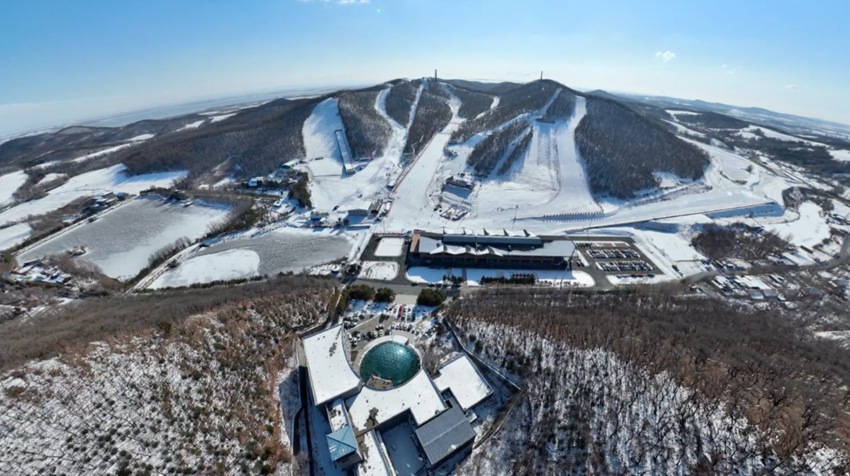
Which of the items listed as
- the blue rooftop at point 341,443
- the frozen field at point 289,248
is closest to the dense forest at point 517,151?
the frozen field at point 289,248

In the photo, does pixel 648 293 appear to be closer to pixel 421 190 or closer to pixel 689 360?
pixel 689 360

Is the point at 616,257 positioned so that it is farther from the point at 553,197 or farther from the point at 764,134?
the point at 764,134

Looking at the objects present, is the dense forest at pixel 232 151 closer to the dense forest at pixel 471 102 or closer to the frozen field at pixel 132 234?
the frozen field at pixel 132 234

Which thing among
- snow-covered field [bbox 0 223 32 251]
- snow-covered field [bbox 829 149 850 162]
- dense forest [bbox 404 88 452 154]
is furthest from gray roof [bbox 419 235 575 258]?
snow-covered field [bbox 829 149 850 162]

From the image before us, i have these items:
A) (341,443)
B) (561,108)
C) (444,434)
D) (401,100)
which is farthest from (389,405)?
(401,100)

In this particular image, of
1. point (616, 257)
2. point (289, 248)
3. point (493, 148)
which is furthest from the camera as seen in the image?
point (493, 148)

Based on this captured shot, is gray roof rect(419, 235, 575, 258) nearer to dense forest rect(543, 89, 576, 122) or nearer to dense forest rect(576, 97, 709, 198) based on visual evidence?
dense forest rect(576, 97, 709, 198)

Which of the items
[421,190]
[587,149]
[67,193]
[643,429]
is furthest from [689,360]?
[67,193]
